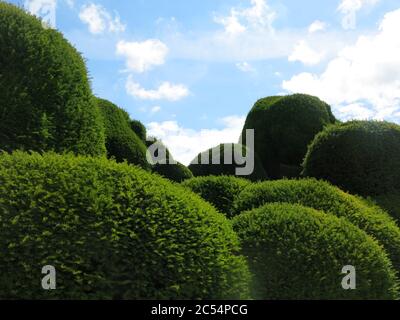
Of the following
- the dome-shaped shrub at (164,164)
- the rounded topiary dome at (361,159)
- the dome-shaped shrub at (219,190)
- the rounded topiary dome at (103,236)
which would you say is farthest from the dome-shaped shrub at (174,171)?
the rounded topiary dome at (103,236)

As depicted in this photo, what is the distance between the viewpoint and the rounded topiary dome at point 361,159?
41.8ft

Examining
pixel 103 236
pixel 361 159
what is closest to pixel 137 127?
pixel 361 159

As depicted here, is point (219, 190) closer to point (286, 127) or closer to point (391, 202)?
point (391, 202)

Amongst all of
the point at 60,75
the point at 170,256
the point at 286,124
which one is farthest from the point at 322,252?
the point at 286,124

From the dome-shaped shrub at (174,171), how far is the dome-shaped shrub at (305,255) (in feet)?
40.1

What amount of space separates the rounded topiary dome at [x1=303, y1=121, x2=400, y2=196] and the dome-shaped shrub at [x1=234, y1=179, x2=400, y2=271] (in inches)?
122

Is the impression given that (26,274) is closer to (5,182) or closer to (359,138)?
(5,182)

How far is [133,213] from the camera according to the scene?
5359 mm

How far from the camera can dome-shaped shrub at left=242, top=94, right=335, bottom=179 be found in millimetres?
22578

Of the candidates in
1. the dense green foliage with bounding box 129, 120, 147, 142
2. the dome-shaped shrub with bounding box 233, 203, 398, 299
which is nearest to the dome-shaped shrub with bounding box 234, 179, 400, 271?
the dome-shaped shrub with bounding box 233, 203, 398, 299

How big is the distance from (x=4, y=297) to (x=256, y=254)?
3119 millimetres

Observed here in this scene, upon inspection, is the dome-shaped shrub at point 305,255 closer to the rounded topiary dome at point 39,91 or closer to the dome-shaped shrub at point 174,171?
the rounded topiary dome at point 39,91
